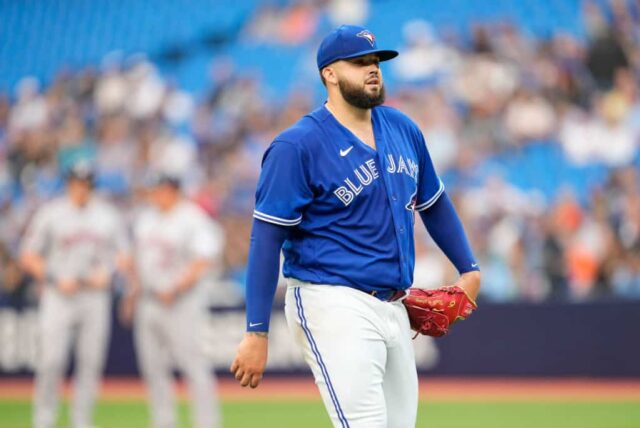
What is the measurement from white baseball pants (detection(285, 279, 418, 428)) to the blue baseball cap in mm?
999

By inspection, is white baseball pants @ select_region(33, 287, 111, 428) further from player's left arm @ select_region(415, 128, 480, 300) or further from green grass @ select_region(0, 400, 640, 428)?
player's left arm @ select_region(415, 128, 480, 300)

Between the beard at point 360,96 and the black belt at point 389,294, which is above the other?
the beard at point 360,96

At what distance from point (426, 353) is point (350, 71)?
33.0 feet

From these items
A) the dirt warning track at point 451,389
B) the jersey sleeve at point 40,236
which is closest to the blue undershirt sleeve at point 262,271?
the jersey sleeve at point 40,236

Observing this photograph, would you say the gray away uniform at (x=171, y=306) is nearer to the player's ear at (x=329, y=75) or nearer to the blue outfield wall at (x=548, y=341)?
the blue outfield wall at (x=548, y=341)

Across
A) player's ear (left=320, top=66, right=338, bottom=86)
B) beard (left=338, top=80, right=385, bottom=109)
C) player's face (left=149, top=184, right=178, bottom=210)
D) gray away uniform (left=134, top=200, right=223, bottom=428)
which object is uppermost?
player's ear (left=320, top=66, right=338, bottom=86)

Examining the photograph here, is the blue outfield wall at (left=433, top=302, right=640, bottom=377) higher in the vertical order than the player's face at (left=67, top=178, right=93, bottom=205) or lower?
lower

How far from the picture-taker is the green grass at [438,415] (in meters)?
10.3

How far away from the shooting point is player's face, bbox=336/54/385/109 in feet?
15.0

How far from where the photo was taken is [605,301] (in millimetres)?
13172

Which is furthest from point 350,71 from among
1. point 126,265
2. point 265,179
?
point 126,265

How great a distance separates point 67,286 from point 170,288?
46.0 inches

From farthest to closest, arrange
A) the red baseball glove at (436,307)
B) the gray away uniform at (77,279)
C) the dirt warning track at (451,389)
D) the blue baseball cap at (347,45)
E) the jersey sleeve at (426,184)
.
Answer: the dirt warning track at (451,389) < the gray away uniform at (77,279) < the jersey sleeve at (426,184) < the red baseball glove at (436,307) < the blue baseball cap at (347,45)

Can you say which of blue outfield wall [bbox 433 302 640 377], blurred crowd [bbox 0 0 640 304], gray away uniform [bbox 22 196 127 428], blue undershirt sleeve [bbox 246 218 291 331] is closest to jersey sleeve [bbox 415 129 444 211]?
blue undershirt sleeve [bbox 246 218 291 331]
